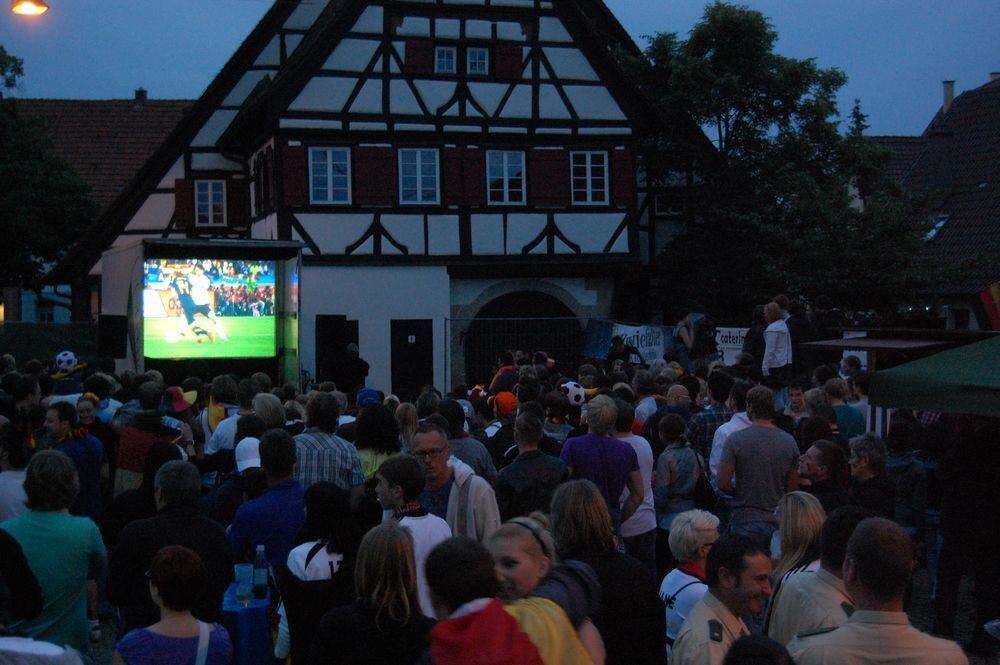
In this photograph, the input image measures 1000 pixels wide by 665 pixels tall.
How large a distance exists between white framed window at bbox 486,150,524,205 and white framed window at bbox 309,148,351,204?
3.06m

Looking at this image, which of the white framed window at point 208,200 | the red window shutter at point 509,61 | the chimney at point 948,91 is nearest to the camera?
the red window shutter at point 509,61

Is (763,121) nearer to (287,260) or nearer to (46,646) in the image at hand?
(287,260)

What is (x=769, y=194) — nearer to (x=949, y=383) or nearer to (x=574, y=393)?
(x=574, y=393)

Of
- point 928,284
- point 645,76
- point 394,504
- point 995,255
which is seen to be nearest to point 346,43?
point 645,76

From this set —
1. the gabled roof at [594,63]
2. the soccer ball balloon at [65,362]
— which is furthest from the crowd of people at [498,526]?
the gabled roof at [594,63]

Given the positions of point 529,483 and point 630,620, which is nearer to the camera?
point 630,620

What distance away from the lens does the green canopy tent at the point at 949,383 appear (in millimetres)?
7281

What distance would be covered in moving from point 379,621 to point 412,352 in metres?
21.6

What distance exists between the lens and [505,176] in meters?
25.9

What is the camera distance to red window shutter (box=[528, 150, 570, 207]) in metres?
25.8

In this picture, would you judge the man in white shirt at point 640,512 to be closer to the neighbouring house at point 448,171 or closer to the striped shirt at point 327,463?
the striped shirt at point 327,463

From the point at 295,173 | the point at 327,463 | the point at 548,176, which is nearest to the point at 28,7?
the point at 327,463

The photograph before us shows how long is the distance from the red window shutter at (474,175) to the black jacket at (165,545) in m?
20.0

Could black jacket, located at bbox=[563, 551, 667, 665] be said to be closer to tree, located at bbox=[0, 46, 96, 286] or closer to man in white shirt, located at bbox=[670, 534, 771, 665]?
man in white shirt, located at bbox=[670, 534, 771, 665]
